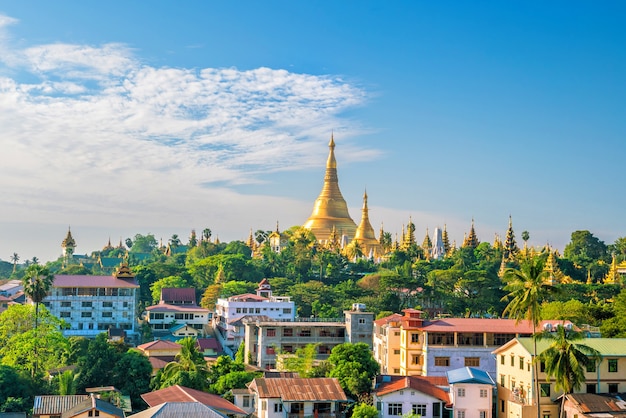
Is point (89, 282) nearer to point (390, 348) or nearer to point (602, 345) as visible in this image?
point (390, 348)

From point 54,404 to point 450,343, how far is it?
22352 mm

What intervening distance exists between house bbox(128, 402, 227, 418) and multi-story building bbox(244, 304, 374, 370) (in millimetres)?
19939

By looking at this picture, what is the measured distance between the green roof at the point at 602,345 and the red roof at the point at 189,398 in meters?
14.4

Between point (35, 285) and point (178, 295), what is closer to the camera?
point (35, 285)

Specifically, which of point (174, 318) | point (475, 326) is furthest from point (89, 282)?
point (475, 326)

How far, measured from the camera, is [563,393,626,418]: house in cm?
3797

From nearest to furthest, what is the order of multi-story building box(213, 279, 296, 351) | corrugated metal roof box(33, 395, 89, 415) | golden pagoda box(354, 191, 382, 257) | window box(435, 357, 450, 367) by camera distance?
corrugated metal roof box(33, 395, 89, 415) < window box(435, 357, 450, 367) < multi-story building box(213, 279, 296, 351) < golden pagoda box(354, 191, 382, 257)

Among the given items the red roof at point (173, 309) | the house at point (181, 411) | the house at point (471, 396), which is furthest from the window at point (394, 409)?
the red roof at point (173, 309)

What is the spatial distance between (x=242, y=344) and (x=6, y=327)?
1617cm

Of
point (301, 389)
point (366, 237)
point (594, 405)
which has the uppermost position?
point (366, 237)

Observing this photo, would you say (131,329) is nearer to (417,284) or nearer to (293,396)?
(417,284)

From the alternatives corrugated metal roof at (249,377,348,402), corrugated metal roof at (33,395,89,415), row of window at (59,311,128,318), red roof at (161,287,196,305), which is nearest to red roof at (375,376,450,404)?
corrugated metal roof at (249,377,348,402)

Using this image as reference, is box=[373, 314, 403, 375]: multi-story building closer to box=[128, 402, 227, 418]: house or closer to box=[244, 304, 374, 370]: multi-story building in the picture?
box=[244, 304, 374, 370]: multi-story building

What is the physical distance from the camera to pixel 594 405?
126 ft
